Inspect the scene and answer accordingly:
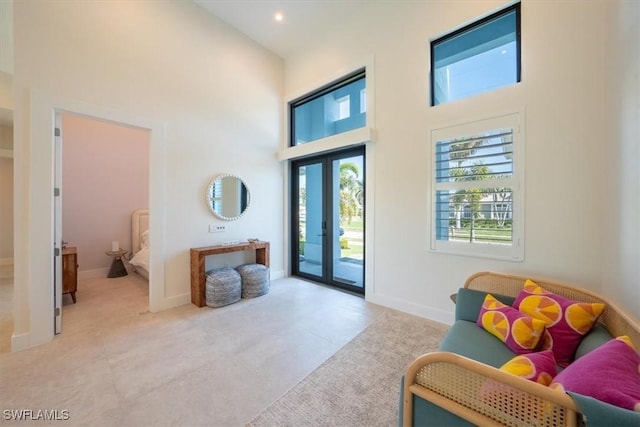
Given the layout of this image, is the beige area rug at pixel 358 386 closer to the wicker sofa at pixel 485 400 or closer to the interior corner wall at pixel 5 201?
the wicker sofa at pixel 485 400

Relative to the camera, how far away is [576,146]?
7.04ft

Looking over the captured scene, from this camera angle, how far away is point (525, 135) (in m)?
2.38

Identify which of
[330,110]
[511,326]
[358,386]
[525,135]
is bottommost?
[358,386]

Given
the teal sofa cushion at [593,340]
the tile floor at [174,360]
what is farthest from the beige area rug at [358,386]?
the teal sofa cushion at [593,340]

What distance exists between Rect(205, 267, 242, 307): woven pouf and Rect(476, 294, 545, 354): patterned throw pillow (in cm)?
286

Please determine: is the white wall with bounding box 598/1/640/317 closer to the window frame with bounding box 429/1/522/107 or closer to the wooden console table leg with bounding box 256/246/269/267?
the window frame with bounding box 429/1/522/107

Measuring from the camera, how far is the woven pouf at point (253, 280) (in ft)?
12.0

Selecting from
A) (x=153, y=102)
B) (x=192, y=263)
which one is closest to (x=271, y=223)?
(x=192, y=263)

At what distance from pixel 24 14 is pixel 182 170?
1895 mm

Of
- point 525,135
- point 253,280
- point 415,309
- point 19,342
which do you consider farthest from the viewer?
point 253,280

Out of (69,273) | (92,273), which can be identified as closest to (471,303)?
(69,273)

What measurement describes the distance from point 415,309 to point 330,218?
6.20ft

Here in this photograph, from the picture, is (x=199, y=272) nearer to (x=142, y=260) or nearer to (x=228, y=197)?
(x=228, y=197)

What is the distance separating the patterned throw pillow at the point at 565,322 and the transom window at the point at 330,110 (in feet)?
9.89
